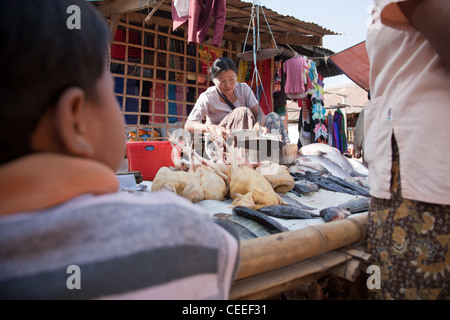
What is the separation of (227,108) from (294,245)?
3.60 metres

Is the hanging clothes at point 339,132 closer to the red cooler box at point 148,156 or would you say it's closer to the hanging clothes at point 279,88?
the hanging clothes at point 279,88

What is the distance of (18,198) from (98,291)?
0.23 m

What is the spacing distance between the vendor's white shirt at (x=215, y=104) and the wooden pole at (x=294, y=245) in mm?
3330

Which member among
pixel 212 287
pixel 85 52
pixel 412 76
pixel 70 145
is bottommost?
pixel 212 287

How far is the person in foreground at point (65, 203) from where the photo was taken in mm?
471

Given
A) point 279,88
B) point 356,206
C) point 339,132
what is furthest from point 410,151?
point 339,132

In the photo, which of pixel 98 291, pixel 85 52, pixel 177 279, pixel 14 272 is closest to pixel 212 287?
pixel 177 279

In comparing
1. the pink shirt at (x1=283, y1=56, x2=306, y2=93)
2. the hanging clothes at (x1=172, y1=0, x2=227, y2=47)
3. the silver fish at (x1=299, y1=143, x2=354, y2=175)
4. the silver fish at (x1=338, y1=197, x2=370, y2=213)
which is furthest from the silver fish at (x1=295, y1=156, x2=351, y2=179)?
the pink shirt at (x1=283, y1=56, x2=306, y2=93)

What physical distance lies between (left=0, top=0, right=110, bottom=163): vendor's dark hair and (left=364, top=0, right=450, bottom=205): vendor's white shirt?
1201 millimetres

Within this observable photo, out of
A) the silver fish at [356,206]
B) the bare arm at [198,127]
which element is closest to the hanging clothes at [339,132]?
the bare arm at [198,127]

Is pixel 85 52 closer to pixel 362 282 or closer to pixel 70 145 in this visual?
pixel 70 145

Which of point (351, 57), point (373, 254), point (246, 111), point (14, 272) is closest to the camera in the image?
point (14, 272)

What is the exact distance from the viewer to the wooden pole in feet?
3.74
